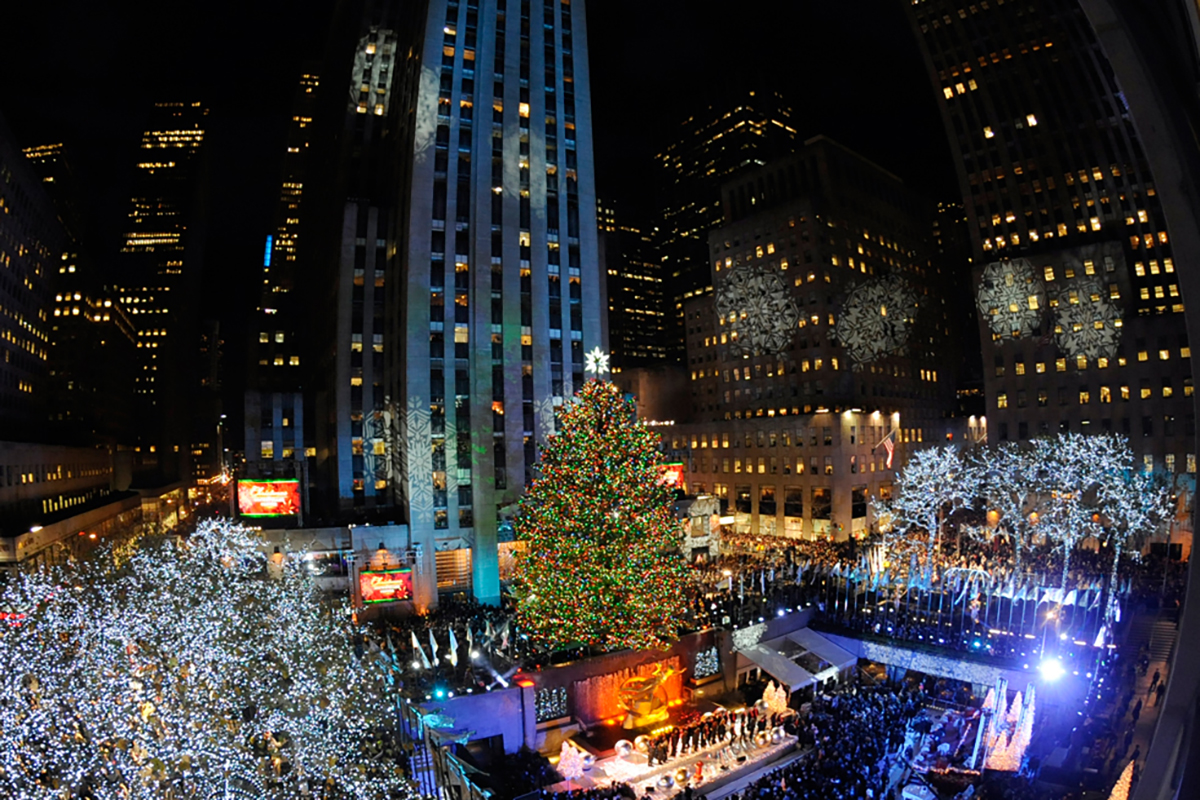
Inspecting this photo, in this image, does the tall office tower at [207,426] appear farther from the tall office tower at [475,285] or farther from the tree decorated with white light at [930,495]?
the tree decorated with white light at [930,495]

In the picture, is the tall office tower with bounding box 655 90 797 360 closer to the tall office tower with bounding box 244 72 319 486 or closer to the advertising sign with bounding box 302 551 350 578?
the tall office tower with bounding box 244 72 319 486

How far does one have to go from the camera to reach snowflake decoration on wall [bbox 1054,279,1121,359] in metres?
53.6

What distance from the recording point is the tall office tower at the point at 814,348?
205 feet

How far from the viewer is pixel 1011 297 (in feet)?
198

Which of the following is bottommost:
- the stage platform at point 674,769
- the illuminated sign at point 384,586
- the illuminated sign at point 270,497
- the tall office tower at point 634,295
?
the stage platform at point 674,769

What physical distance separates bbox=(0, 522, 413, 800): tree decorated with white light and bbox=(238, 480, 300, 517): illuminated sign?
62.9ft

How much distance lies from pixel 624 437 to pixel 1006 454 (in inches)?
1687

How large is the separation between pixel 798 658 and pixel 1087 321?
155ft

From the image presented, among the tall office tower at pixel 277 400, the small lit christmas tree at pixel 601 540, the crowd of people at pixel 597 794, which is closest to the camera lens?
the crowd of people at pixel 597 794

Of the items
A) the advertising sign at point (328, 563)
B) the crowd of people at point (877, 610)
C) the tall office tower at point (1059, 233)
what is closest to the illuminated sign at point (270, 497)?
the advertising sign at point (328, 563)

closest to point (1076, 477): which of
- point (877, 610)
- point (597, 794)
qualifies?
point (877, 610)

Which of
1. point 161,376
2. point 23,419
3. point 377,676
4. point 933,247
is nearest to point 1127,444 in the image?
point 933,247

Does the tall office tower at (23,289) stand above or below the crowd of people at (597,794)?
above

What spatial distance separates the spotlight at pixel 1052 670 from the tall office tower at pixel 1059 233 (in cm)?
3762
